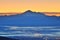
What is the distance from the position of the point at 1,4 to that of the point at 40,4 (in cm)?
51

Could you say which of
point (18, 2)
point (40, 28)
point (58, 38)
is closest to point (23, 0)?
point (18, 2)

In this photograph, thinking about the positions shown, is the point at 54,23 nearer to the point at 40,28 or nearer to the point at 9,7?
the point at 40,28

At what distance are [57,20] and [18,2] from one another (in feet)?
1.80

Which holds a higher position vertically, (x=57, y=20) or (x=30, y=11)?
(x=30, y=11)

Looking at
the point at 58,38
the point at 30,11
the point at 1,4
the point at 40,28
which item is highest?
the point at 1,4

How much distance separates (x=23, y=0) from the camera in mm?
1610

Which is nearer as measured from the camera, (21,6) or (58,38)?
(58,38)

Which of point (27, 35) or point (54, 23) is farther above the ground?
point (54, 23)

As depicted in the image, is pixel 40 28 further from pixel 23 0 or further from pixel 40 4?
pixel 23 0

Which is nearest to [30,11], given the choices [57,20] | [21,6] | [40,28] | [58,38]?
[21,6]

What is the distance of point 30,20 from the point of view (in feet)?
5.11

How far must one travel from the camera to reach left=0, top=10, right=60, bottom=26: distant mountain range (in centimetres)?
154

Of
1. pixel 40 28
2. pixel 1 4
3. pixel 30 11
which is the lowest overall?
pixel 40 28

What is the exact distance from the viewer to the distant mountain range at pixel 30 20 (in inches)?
60.8
